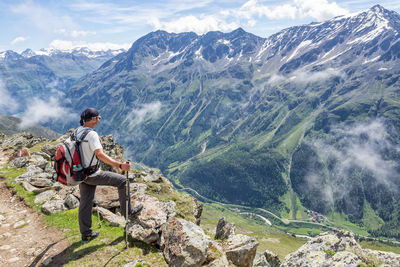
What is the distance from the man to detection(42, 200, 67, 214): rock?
5.78m

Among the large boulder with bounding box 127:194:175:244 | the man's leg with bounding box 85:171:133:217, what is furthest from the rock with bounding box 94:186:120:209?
the man's leg with bounding box 85:171:133:217

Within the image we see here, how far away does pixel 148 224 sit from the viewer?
13555 mm

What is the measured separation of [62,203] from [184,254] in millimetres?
11615

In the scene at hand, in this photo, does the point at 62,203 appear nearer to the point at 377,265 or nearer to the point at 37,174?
the point at 37,174

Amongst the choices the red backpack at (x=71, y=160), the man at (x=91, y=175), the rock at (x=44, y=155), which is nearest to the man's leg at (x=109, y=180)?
the man at (x=91, y=175)

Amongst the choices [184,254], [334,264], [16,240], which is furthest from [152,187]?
[334,264]

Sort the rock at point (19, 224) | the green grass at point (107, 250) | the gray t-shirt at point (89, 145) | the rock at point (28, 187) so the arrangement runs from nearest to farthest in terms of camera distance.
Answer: the gray t-shirt at point (89, 145) → the green grass at point (107, 250) → the rock at point (19, 224) → the rock at point (28, 187)

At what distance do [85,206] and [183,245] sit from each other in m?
5.62

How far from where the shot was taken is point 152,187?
3300 centimetres

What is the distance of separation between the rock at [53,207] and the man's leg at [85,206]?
5.72m

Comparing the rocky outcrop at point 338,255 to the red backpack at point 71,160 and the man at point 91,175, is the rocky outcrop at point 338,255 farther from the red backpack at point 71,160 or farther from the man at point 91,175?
the red backpack at point 71,160

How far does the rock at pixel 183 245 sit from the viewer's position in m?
11.7

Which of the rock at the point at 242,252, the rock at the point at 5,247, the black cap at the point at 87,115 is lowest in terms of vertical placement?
the rock at the point at 242,252

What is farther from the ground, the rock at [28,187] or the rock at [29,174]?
the rock at [29,174]
